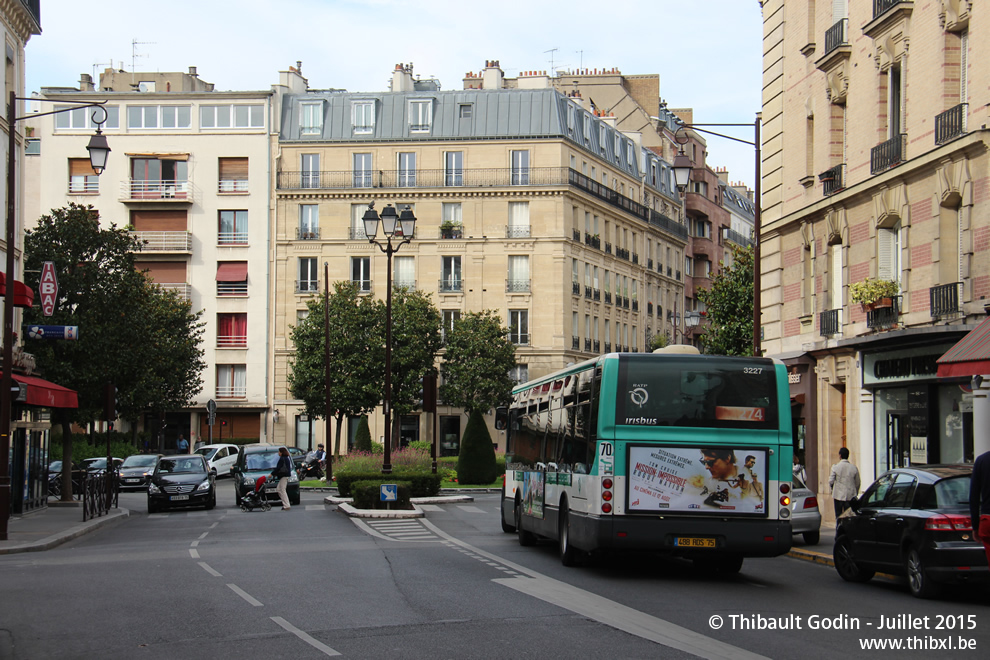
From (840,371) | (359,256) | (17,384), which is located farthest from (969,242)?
(359,256)

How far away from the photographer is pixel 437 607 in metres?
12.1

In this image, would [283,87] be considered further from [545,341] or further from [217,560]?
[217,560]

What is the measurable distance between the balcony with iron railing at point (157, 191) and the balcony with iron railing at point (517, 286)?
63.2ft

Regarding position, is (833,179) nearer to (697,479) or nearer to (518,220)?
(697,479)

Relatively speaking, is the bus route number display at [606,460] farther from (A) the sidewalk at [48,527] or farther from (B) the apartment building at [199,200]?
(B) the apartment building at [199,200]

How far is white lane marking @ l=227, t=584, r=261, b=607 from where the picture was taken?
41.5 ft

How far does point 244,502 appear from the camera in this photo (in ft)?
107

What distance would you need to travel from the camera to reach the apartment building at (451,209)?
69750 mm

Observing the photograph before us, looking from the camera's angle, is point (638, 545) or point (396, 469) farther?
point (396, 469)

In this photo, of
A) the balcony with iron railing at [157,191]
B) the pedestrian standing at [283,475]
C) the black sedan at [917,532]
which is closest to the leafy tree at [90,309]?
the pedestrian standing at [283,475]

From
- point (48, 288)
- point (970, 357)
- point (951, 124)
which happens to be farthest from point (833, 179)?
point (48, 288)

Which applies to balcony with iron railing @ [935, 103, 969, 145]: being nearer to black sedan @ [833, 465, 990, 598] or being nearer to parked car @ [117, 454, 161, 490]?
black sedan @ [833, 465, 990, 598]

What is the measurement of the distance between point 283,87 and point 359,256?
11.6 m

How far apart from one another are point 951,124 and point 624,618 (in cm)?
1437
